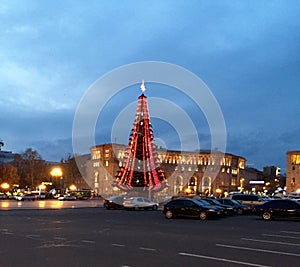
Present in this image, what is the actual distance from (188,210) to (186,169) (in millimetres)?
121588

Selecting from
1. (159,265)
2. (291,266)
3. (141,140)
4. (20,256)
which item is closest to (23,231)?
(20,256)

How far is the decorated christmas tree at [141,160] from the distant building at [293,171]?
83.5 metres

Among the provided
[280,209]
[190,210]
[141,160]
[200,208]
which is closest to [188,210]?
[190,210]

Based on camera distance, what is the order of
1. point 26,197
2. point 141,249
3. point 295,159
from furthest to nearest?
point 295,159, point 26,197, point 141,249

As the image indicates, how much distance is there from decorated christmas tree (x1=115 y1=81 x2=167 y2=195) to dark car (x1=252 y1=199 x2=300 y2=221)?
26.7 m

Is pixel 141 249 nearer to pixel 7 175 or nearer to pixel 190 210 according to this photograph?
pixel 190 210

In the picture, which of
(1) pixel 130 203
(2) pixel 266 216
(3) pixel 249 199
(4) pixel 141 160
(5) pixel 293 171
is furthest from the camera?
(5) pixel 293 171

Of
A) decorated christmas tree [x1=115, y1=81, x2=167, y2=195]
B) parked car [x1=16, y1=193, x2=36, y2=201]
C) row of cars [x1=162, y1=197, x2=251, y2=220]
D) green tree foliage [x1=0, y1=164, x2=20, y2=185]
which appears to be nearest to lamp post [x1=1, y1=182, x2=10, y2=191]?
green tree foliage [x1=0, y1=164, x2=20, y2=185]

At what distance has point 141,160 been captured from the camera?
56.2m

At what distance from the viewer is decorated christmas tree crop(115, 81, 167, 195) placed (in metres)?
55.3

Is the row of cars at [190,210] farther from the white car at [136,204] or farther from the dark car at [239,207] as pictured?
the white car at [136,204]

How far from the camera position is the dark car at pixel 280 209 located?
2923 centimetres

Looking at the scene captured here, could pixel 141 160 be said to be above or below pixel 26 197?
above

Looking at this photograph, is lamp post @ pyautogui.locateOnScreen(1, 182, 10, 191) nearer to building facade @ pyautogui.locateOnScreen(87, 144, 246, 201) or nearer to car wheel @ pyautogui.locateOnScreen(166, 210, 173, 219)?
building facade @ pyautogui.locateOnScreen(87, 144, 246, 201)
